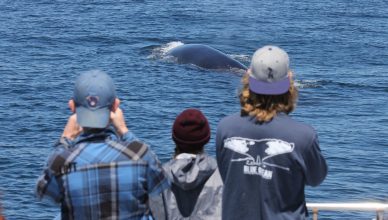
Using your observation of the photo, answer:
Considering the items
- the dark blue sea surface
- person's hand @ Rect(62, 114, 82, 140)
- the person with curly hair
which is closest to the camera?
the person with curly hair

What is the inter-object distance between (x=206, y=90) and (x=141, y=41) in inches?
368

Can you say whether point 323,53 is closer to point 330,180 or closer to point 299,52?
point 299,52

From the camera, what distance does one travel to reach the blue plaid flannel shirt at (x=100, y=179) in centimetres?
638

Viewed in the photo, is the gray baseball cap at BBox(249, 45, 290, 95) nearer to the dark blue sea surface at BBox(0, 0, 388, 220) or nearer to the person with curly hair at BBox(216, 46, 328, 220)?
the person with curly hair at BBox(216, 46, 328, 220)

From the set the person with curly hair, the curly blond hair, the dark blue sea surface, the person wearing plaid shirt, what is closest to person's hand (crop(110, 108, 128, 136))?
the person wearing plaid shirt

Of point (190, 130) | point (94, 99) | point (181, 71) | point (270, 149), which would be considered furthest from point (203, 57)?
point (94, 99)

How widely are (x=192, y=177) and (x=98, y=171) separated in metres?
0.91

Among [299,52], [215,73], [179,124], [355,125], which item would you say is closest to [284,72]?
[179,124]

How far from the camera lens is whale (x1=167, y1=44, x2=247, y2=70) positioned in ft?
107

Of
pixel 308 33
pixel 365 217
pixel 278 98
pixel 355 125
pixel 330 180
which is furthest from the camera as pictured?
pixel 308 33

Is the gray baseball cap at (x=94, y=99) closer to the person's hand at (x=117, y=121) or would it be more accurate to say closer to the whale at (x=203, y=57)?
the person's hand at (x=117, y=121)

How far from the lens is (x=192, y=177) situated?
708 centimetres

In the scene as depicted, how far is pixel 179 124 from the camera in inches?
280

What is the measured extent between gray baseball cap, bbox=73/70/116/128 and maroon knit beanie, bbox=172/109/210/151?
780 mm
